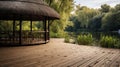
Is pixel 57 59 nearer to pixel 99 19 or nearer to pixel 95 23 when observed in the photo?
pixel 99 19

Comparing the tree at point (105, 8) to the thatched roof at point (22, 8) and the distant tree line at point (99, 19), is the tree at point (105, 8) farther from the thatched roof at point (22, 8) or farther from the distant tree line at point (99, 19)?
the thatched roof at point (22, 8)

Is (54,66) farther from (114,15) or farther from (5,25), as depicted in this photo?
(114,15)

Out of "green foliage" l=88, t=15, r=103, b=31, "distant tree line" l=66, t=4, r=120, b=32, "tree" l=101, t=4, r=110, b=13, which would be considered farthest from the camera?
"tree" l=101, t=4, r=110, b=13

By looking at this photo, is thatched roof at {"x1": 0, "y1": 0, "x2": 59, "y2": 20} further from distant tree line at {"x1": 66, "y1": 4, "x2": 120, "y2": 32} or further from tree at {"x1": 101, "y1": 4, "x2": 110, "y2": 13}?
tree at {"x1": 101, "y1": 4, "x2": 110, "y2": 13}

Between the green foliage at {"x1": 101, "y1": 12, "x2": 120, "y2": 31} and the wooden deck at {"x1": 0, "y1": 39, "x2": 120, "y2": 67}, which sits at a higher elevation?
Answer: the green foliage at {"x1": 101, "y1": 12, "x2": 120, "y2": 31}

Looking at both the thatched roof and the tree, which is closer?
the thatched roof

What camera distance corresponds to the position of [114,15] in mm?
45656

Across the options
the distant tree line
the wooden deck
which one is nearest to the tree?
the distant tree line

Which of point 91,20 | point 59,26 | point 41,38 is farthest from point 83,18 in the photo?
point 41,38

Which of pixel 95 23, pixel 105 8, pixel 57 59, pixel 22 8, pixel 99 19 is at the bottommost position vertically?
pixel 57 59

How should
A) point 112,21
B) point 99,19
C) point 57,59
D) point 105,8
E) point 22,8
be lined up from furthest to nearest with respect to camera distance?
point 105,8, point 99,19, point 112,21, point 22,8, point 57,59

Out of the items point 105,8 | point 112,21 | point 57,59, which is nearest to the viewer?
point 57,59

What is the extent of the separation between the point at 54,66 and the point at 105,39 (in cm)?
712

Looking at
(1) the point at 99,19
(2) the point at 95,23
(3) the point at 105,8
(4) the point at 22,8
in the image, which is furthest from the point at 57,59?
(3) the point at 105,8
